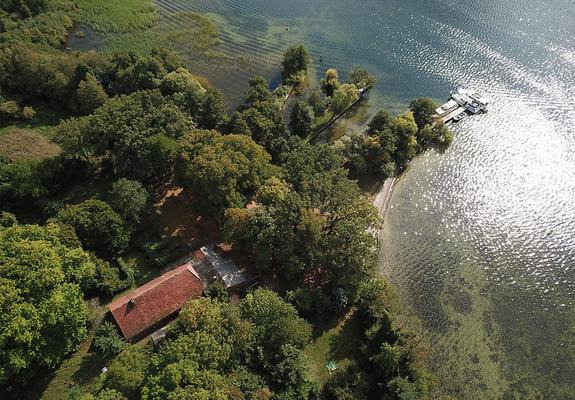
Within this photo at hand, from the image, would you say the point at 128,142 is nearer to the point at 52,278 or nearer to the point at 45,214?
the point at 45,214

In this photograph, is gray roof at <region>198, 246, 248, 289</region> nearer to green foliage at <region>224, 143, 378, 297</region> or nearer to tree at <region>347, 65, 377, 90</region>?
green foliage at <region>224, 143, 378, 297</region>

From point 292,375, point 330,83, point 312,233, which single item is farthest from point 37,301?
point 330,83

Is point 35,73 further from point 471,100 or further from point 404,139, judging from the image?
point 471,100

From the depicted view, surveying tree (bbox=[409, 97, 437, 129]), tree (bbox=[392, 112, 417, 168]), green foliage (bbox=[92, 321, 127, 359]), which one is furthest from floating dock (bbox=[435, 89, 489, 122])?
green foliage (bbox=[92, 321, 127, 359])

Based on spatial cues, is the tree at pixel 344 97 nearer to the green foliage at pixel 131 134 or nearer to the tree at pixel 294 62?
the tree at pixel 294 62

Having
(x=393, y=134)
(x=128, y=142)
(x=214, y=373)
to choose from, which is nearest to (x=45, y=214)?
(x=128, y=142)

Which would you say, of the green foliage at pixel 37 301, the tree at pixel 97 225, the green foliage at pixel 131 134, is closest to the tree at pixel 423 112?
the green foliage at pixel 131 134
